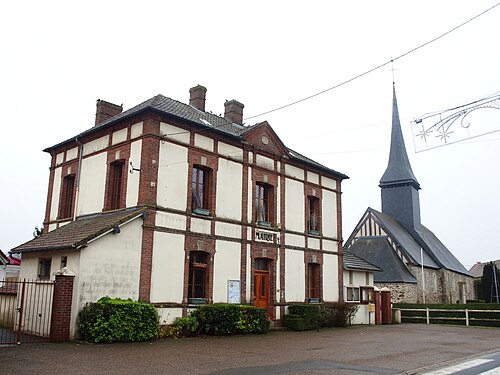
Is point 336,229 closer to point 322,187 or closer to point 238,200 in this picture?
point 322,187

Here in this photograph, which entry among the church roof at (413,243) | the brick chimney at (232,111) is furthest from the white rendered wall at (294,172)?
the church roof at (413,243)

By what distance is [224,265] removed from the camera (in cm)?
1877

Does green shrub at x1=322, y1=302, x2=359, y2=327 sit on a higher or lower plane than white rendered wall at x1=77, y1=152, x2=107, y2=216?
lower

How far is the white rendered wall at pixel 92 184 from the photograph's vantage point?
1848 centimetres

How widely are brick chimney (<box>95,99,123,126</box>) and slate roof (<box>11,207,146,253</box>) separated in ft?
16.5

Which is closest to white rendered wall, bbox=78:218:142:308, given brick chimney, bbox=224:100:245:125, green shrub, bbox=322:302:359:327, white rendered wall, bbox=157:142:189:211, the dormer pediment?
white rendered wall, bbox=157:142:189:211

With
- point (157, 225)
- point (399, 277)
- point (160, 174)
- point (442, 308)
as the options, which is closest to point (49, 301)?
point (157, 225)

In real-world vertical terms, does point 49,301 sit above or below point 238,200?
below

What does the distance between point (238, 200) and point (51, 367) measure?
11164mm

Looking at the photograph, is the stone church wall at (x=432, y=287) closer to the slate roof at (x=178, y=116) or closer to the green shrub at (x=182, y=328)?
the slate roof at (x=178, y=116)

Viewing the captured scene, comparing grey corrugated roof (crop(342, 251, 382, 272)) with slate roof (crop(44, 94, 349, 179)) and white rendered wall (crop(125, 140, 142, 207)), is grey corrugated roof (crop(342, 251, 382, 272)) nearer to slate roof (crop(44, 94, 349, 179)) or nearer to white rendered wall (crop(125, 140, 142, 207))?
slate roof (crop(44, 94, 349, 179))

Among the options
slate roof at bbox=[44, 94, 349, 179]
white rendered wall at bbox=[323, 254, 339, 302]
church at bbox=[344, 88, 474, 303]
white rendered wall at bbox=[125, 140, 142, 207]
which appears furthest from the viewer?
church at bbox=[344, 88, 474, 303]

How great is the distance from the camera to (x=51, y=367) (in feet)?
31.4

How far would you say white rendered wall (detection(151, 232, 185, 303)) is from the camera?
16312mm
